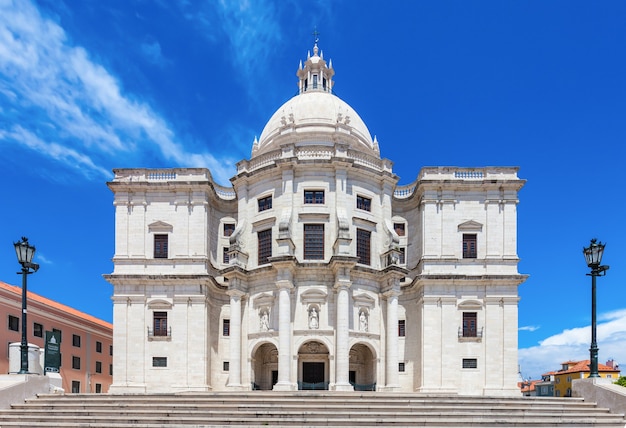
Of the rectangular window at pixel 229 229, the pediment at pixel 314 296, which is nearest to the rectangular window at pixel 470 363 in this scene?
the pediment at pixel 314 296

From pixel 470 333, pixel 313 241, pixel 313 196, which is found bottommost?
pixel 470 333

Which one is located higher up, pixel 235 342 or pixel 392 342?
Result: pixel 392 342

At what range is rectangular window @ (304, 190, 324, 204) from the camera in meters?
35.6

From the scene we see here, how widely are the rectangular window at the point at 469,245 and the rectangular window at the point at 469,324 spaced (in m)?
4.07

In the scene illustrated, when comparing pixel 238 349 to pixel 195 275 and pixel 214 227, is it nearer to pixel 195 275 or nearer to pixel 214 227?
pixel 195 275

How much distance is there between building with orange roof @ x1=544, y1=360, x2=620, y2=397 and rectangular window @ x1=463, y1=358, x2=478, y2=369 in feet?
146

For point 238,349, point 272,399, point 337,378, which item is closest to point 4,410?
point 272,399

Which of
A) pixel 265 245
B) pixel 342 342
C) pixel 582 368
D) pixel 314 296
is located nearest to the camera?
pixel 342 342

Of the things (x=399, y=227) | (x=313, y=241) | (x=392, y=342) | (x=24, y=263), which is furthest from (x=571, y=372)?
(x=24, y=263)

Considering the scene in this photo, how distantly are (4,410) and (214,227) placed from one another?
67.4ft

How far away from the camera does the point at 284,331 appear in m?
32.6

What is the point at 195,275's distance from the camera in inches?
1396

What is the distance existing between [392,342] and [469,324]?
5.93m

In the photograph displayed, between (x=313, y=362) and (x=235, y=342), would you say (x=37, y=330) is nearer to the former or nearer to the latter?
(x=235, y=342)
